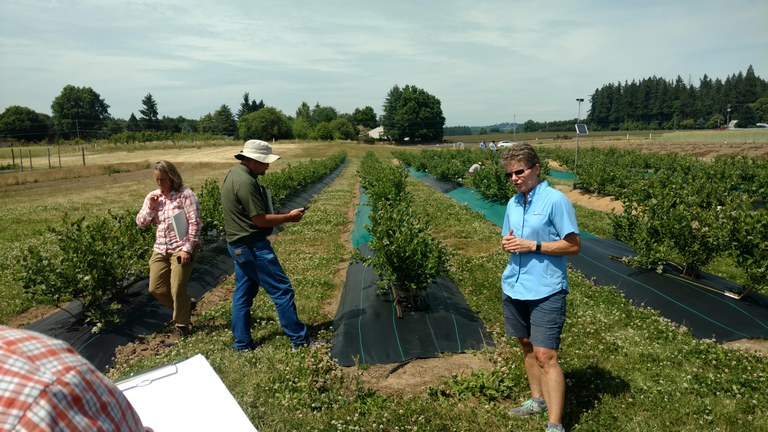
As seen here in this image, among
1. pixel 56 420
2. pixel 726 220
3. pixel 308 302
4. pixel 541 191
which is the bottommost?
pixel 308 302

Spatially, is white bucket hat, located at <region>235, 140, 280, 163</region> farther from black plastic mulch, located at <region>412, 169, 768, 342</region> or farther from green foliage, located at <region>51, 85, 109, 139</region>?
green foliage, located at <region>51, 85, 109, 139</region>

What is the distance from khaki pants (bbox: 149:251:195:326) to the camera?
533cm

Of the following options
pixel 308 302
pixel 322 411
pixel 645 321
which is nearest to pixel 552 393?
pixel 322 411

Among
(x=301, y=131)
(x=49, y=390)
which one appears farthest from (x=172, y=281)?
(x=301, y=131)

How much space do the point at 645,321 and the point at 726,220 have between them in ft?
7.15

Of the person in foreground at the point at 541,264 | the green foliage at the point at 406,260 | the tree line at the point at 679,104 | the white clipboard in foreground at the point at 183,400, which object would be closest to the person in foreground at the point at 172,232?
the green foliage at the point at 406,260

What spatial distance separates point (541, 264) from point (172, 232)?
4.18 meters

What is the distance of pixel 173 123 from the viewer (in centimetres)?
11212

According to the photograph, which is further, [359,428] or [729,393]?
[729,393]

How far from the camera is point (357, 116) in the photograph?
135m

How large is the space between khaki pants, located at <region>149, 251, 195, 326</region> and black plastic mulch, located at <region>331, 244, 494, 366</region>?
1912mm

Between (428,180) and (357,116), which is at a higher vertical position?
(357,116)

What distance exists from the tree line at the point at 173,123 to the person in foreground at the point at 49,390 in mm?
85986

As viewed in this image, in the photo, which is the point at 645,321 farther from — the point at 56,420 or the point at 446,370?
the point at 56,420
